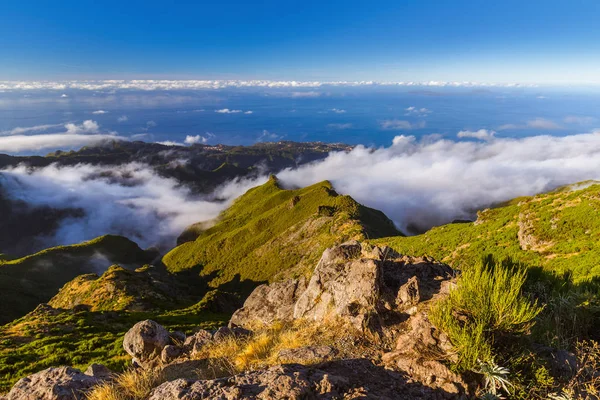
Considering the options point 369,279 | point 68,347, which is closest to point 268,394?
point 369,279

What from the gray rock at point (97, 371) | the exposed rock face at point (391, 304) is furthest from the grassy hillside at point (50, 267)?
the exposed rock face at point (391, 304)

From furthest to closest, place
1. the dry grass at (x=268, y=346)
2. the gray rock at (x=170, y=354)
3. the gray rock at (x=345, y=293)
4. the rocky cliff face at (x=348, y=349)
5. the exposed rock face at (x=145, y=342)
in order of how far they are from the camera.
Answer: the exposed rock face at (x=145, y=342), the gray rock at (x=170, y=354), the gray rock at (x=345, y=293), the dry grass at (x=268, y=346), the rocky cliff face at (x=348, y=349)

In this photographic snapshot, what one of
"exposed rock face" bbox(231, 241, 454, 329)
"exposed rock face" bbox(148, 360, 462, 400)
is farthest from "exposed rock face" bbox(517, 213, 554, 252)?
"exposed rock face" bbox(148, 360, 462, 400)

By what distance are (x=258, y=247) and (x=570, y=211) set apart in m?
104

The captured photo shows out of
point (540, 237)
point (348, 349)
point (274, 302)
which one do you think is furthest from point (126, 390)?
point (540, 237)

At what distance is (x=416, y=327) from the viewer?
600 centimetres

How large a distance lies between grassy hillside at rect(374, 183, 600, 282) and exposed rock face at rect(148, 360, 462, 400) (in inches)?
436

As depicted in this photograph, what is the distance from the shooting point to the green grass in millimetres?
16562

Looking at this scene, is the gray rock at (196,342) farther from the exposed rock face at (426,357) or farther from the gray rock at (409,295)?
the gray rock at (409,295)

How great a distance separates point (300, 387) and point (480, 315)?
3500 mm

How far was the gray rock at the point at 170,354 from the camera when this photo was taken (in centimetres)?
841

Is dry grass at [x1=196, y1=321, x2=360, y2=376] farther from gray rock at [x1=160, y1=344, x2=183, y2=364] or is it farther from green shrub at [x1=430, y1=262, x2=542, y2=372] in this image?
green shrub at [x1=430, y1=262, x2=542, y2=372]

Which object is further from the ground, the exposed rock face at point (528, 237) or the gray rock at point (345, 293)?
the gray rock at point (345, 293)

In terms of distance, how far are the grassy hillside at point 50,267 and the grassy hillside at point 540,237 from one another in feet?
224
